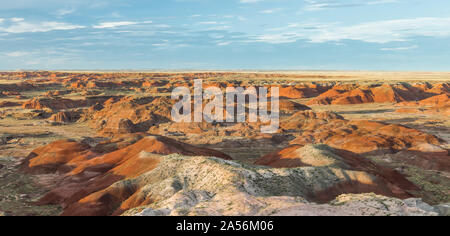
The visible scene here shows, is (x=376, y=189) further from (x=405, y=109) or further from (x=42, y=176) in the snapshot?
(x=405, y=109)

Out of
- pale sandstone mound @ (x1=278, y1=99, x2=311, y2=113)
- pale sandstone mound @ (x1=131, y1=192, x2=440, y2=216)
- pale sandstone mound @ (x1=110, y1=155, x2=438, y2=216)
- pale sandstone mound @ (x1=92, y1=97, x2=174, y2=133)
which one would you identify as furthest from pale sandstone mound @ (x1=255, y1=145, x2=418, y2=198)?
pale sandstone mound @ (x1=278, y1=99, x2=311, y2=113)

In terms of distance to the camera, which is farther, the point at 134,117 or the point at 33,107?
the point at 33,107

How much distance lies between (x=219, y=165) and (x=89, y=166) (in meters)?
10.7

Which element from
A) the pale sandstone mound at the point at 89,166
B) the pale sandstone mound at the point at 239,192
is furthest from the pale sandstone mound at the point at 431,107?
the pale sandstone mound at the point at 239,192

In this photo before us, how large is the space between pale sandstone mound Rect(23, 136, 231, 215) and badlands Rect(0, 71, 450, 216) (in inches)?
3.0

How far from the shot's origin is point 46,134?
132 feet

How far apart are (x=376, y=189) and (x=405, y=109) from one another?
4587 cm

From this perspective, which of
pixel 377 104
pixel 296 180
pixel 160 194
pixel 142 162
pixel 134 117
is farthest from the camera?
pixel 377 104

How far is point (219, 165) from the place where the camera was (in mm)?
17328

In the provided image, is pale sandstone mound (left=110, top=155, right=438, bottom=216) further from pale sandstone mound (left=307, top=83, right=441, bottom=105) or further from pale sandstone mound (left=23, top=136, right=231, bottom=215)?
pale sandstone mound (left=307, top=83, right=441, bottom=105)

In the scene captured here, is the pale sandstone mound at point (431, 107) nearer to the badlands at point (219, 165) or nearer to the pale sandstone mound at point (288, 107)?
the badlands at point (219, 165)

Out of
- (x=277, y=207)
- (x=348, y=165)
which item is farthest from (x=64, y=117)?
(x=277, y=207)
